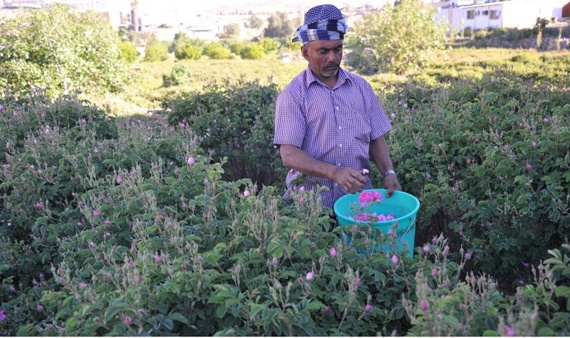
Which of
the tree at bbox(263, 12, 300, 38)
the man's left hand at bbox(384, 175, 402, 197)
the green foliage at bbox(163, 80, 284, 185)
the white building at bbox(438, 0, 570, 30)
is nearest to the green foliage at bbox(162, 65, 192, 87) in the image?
the green foliage at bbox(163, 80, 284, 185)

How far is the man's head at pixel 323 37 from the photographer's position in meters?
2.39

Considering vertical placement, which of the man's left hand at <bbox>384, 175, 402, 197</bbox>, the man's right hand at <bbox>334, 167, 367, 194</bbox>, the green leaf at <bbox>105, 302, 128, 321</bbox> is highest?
the man's right hand at <bbox>334, 167, 367, 194</bbox>

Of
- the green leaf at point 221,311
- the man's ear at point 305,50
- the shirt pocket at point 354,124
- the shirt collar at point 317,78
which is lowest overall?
the green leaf at point 221,311

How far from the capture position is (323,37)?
94.0 inches

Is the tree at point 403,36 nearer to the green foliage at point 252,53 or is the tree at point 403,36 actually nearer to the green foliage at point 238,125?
the green foliage at point 252,53

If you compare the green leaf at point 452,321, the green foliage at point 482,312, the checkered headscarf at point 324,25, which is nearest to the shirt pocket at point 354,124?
the checkered headscarf at point 324,25

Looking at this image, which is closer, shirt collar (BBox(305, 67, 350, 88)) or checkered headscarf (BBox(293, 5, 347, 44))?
checkered headscarf (BBox(293, 5, 347, 44))

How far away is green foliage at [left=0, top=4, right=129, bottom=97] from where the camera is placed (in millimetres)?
10609

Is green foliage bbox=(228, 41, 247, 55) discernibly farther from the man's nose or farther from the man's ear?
the man's nose

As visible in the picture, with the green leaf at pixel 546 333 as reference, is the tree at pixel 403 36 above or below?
above

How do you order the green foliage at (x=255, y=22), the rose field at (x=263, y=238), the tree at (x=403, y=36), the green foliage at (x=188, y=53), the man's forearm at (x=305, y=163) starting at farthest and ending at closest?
the green foliage at (x=255, y=22), the green foliage at (x=188, y=53), the tree at (x=403, y=36), the man's forearm at (x=305, y=163), the rose field at (x=263, y=238)

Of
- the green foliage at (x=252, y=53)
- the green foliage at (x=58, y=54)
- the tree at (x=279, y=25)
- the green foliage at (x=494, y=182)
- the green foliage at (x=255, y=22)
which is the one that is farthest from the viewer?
the green foliage at (x=255, y=22)

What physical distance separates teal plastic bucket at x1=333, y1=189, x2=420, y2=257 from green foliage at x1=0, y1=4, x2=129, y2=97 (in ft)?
28.3

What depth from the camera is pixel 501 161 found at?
114 inches
